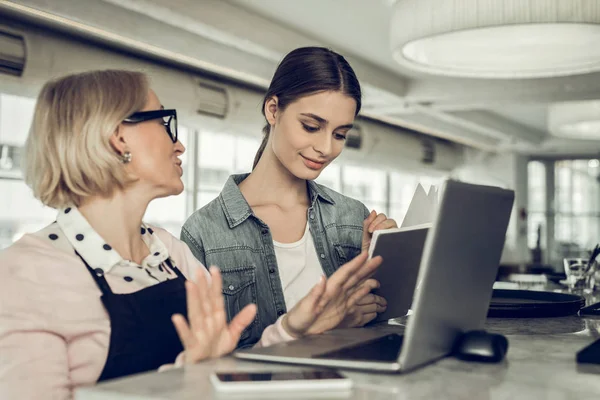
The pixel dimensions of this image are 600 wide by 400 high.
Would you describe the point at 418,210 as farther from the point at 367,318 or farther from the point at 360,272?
the point at 360,272

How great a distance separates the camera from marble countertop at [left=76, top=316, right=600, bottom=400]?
3.12ft

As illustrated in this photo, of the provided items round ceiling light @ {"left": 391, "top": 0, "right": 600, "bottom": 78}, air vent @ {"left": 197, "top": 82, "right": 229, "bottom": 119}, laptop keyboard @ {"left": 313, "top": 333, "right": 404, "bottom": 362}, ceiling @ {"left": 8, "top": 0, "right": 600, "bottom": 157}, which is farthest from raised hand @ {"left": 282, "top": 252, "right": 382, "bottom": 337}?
air vent @ {"left": 197, "top": 82, "right": 229, "bottom": 119}

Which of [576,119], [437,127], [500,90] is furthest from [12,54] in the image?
[437,127]

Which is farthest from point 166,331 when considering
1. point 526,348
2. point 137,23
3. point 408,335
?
point 137,23

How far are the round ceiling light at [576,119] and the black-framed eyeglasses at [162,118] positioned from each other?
18.5ft

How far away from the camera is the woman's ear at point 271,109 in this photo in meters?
2.15

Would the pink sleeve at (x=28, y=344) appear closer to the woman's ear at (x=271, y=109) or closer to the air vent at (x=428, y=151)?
the woman's ear at (x=271, y=109)

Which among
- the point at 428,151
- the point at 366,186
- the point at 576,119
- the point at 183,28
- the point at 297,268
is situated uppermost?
the point at 183,28

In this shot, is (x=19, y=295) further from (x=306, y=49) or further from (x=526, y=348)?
(x=306, y=49)

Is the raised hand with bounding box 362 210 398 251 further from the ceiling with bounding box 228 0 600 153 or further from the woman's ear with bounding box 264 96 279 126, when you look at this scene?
the ceiling with bounding box 228 0 600 153

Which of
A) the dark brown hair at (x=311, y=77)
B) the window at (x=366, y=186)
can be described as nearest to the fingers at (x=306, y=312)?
the dark brown hair at (x=311, y=77)

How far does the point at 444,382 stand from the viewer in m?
1.05

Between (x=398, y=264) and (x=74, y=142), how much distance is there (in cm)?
77

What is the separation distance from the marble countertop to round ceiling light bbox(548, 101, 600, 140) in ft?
18.6
